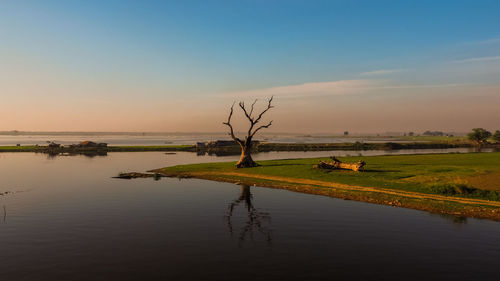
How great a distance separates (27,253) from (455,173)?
38.5m

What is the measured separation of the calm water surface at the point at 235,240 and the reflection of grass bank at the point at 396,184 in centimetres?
207

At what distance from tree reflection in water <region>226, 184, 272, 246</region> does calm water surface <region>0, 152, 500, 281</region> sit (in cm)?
8

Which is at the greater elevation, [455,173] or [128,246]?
[455,173]

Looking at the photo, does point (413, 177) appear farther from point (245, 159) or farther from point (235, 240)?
point (235, 240)

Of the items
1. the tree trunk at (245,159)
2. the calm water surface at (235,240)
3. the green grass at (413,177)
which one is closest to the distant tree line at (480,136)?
the green grass at (413,177)

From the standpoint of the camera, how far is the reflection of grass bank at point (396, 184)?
25.5 meters

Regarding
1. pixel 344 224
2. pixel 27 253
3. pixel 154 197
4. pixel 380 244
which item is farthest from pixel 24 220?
pixel 380 244

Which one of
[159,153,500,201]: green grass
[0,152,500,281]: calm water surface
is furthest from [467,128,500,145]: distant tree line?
[0,152,500,281]: calm water surface

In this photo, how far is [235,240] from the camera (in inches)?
739

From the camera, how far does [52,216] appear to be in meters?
24.5

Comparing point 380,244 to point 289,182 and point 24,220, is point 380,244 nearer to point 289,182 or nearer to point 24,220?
point 289,182

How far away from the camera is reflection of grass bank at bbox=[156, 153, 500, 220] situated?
83.7 ft

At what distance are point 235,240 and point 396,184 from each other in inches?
813

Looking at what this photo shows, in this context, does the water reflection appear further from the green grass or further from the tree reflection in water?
the tree reflection in water
